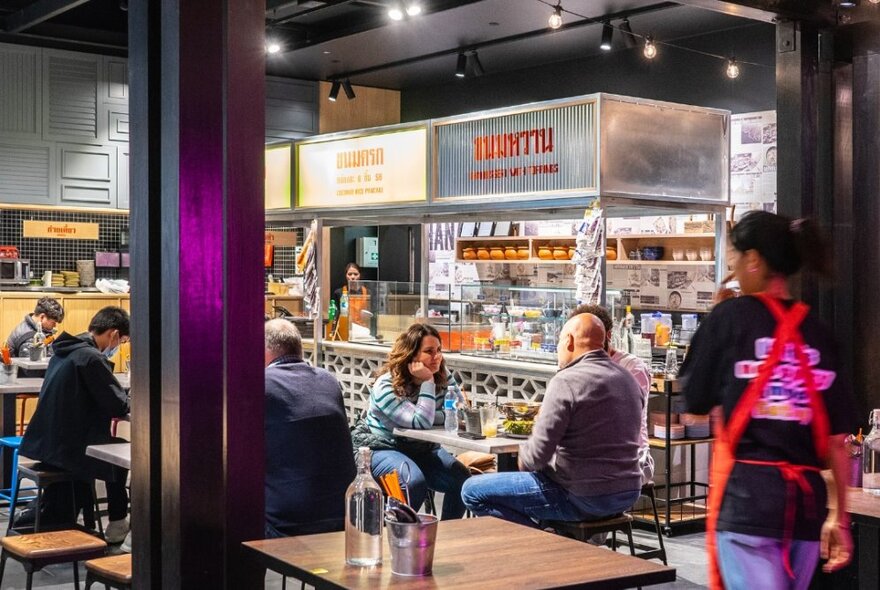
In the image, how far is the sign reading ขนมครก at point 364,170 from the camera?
7.92m

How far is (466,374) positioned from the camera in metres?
7.44

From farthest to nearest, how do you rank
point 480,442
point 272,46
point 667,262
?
point 272,46
point 667,262
point 480,442

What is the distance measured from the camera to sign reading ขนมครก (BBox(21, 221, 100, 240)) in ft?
36.7

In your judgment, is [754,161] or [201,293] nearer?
[201,293]

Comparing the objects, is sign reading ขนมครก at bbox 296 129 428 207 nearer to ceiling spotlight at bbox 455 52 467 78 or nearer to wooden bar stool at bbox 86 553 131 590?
ceiling spotlight at bbox 455 52 467 78

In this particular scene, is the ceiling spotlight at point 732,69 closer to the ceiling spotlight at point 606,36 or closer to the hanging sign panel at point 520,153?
the ceiling spotlight at point 606,36

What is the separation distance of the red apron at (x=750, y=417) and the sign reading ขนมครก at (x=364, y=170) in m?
5.27

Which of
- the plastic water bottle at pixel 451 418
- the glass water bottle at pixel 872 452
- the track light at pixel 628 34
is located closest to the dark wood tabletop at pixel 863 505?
the glass water bottle at pixel 872 452

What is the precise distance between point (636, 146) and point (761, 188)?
3229 millimetres

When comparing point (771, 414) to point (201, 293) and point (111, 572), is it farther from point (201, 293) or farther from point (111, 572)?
point (111, 572)

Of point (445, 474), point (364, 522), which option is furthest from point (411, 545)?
point (445, 474)

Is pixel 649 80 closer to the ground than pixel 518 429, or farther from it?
farther from it

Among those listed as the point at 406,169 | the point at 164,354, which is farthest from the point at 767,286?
the point at 406,169

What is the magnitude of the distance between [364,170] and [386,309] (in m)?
1.10
